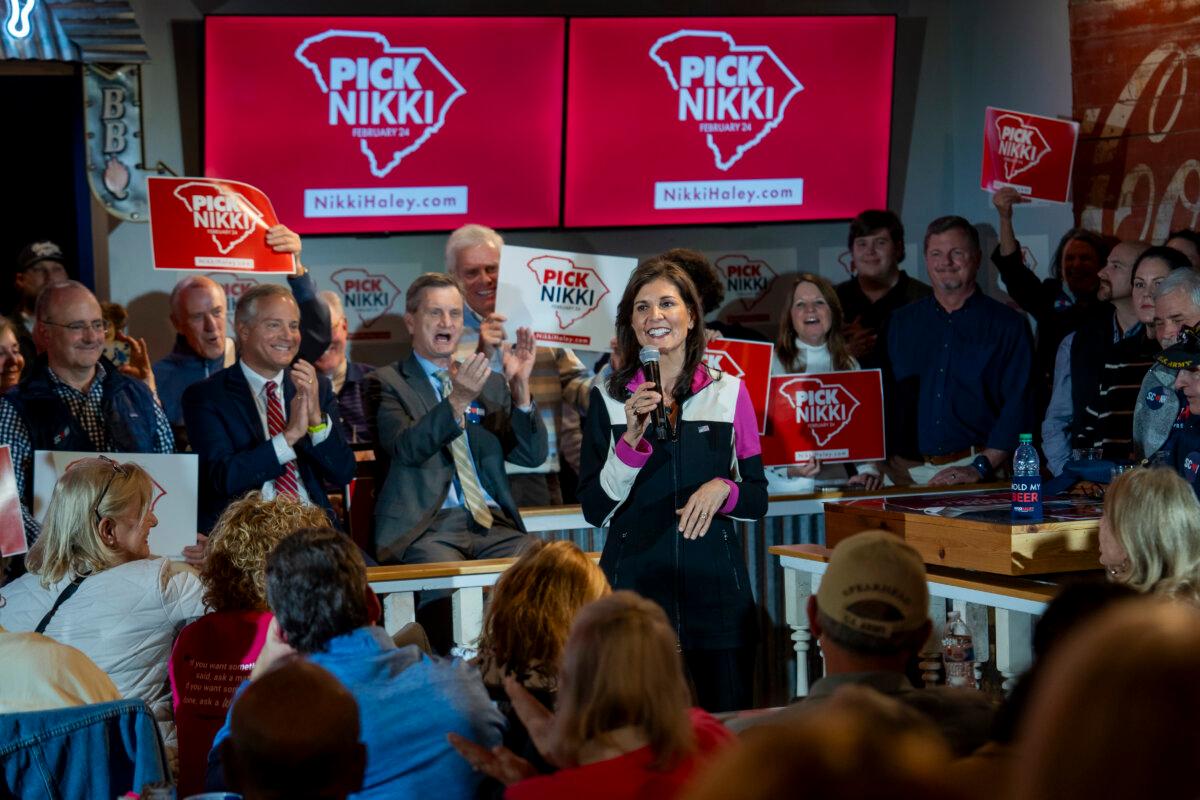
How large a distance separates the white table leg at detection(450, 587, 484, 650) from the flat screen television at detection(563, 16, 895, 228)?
14.6ft

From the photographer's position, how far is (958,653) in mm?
4051

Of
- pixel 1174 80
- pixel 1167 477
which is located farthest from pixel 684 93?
pixel 1167 477

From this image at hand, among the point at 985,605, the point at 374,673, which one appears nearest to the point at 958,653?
the point at 985,605

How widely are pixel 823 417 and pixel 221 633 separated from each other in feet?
9.57

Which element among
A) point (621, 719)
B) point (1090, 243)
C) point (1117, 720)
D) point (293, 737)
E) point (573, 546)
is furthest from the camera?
point (1090, 243)

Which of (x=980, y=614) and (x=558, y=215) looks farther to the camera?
(x=558, y=215)

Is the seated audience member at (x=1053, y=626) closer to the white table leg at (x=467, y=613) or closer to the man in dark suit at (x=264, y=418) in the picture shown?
the white table leg at (x=467, y=613)

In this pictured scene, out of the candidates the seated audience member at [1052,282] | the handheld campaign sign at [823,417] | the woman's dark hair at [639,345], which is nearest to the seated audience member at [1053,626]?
the woman's dark hair at [639,345]

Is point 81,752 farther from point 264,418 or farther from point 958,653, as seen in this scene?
point 958,653

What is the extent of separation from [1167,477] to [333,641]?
6.87 feet

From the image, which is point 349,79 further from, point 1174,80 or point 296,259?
point 1174,80

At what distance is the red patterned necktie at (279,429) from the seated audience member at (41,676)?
74.6 inches

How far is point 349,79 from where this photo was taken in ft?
26.2

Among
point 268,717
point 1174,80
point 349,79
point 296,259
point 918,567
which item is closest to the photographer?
point 268,717
